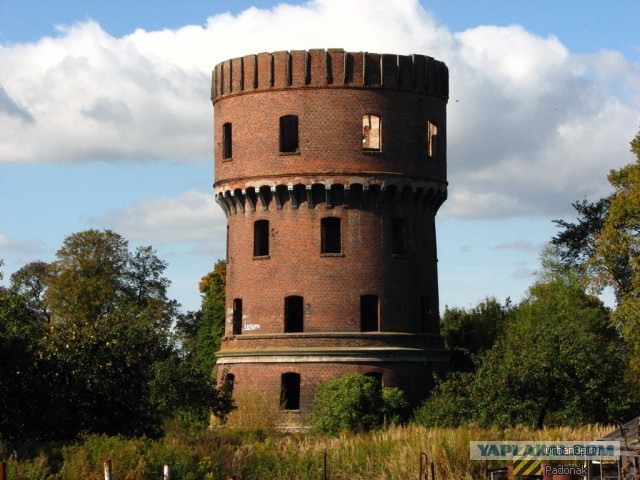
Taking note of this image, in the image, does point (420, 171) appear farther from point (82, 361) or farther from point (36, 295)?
point (36, 295)

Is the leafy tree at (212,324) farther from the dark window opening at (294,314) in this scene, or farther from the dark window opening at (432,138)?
the dark window opening at (432,138)

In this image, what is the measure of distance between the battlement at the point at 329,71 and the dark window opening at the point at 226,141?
1.34 meters

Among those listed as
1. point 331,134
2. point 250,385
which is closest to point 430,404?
point 250,385

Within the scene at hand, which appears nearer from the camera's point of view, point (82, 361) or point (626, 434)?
point (626, 434)

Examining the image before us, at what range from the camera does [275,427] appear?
4538 centimetres

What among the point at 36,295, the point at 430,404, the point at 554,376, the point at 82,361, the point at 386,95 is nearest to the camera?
the point at 82,361

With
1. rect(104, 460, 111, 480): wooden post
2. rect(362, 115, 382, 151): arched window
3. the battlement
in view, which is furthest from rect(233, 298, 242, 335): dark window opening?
rect(104, 460, 111, 480): wooden post

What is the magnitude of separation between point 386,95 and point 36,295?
36.9 meters

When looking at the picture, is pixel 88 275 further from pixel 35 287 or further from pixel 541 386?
pixel 541 386

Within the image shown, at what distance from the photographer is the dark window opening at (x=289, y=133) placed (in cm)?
4839

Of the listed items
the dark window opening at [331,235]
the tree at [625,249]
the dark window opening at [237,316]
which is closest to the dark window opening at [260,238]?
the dark window opening at [237,316]

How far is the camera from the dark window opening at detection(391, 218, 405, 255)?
1907 inches

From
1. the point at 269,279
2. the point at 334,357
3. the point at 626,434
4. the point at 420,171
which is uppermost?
the point at 420,171

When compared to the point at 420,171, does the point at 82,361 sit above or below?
below
